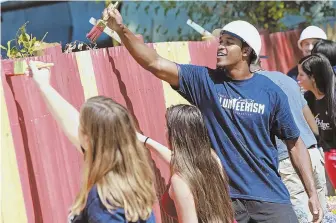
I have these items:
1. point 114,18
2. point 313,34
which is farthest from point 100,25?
point 313,34

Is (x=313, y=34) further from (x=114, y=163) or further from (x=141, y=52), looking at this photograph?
(x=114, y=163)

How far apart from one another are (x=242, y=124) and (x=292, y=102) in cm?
171

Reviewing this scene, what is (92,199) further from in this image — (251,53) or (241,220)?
(251,53)

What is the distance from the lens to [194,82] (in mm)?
4828

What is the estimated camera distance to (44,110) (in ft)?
15.6

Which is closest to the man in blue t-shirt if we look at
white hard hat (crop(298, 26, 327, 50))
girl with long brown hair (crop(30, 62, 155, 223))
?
girl with long brown hair (crop(30, 62, 155, 223))

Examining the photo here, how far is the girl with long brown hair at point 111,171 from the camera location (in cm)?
313

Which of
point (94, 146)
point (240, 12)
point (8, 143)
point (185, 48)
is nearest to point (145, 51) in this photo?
point (8, 143)

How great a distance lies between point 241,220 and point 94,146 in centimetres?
173

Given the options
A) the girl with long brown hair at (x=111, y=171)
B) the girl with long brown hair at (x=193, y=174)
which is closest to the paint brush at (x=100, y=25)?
the girl with long brown hair at (x=193, y=174)

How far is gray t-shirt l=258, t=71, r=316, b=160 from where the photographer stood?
6.25 metres

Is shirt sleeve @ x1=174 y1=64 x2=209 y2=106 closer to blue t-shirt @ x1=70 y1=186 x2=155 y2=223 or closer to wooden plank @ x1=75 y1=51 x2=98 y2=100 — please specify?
wooden plank @ x1=75 y1=51 x2=98 y2=100

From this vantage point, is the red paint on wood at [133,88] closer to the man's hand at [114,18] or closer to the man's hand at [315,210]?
the man's hand at [114,18]

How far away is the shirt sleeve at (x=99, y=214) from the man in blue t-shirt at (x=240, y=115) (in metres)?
1.70
